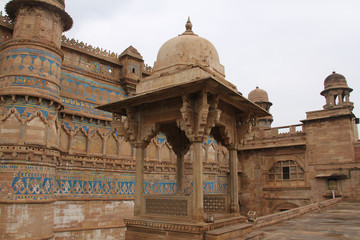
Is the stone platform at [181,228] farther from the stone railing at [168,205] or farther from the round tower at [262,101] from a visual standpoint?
the round tower at [262,101]

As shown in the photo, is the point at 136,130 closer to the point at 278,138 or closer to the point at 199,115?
the point at 199,115

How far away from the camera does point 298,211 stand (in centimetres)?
1147

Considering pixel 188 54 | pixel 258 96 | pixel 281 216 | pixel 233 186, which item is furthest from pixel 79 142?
pixel 258 96

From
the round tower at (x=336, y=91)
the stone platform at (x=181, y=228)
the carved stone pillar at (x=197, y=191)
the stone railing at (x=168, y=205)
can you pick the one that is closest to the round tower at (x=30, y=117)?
the stone platform at (x=181, y=228)

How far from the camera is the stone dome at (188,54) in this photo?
292 inches

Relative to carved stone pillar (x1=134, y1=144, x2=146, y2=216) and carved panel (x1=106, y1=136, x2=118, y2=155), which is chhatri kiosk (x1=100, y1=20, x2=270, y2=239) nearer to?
carved stone pillar (x1=134, y1=144, x2=146, y2=216)

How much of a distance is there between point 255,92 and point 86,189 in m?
21.8

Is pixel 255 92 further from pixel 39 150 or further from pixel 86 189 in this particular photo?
pixel 39 150

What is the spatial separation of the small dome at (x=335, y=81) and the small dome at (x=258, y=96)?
26.1 ft

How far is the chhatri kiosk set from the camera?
631 centimetres

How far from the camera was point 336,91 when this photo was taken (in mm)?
22875

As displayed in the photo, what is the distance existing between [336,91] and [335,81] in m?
0.80

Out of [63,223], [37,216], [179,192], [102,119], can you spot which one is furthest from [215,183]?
[179,192]

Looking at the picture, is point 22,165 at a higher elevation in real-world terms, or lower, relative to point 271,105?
lower
